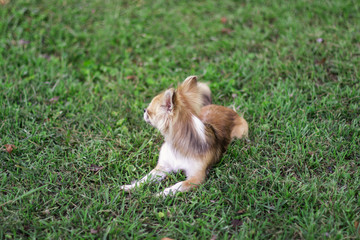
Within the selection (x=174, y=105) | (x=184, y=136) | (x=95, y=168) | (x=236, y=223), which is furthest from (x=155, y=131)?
(x=236, y=223)

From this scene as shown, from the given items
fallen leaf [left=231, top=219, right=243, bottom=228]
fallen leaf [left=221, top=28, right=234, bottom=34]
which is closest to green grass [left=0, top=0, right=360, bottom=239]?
fallen leaf [left=231, top=219, right=243, bottom=228]

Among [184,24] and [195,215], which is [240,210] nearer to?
[195,215]

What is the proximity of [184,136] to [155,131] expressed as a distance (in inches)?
40.3

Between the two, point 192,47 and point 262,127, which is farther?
point 192,47

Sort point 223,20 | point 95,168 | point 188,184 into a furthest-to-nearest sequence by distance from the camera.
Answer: point 223,20 < point 95,168 < point 188,184

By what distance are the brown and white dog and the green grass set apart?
14cm

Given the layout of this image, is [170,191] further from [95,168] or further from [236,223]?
[95,168]

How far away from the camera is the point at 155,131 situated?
421cm

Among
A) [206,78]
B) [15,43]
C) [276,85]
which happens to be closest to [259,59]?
[276,85]

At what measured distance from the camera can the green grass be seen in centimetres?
308

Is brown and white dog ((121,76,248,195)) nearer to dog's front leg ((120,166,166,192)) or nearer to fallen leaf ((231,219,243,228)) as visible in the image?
dog's front leg ((120,166,166,192))

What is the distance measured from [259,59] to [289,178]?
246cm

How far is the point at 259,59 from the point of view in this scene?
17.4ft

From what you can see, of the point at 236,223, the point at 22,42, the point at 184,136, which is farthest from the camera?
the point at 22,42
